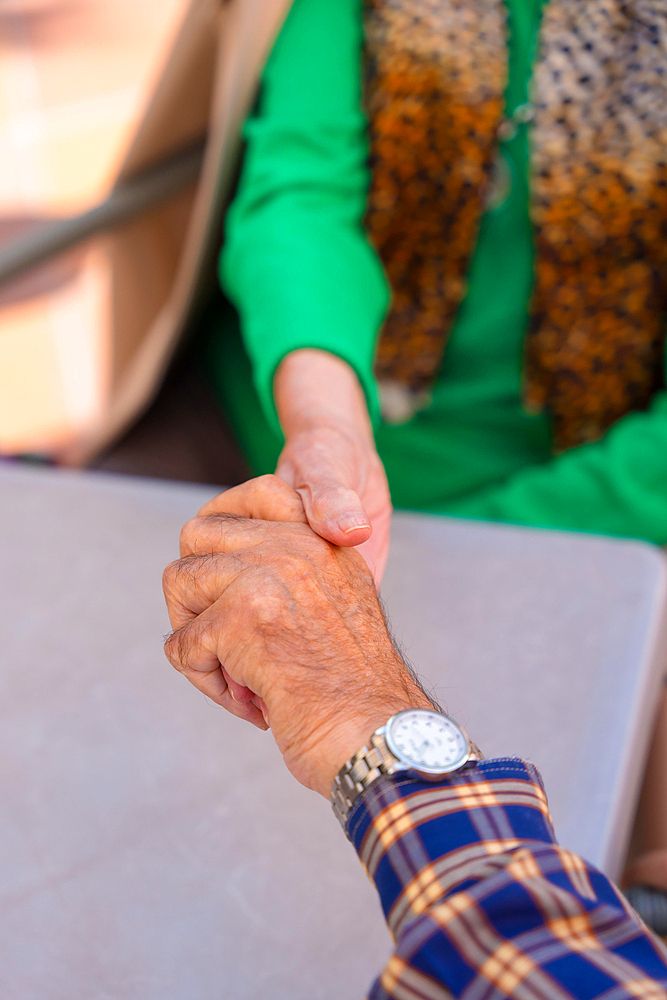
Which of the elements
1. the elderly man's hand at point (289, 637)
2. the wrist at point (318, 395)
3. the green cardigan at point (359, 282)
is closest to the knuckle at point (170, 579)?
the elderly man's hand at point (289, 637)

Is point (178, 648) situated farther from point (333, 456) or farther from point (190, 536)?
point (333, 456)

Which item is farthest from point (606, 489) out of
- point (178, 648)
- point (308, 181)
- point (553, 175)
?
point (178, 648)

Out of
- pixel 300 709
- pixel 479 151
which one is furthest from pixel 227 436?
pixel 300 709

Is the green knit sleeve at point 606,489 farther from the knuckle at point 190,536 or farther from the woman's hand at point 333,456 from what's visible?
the knuckle at point 190,536

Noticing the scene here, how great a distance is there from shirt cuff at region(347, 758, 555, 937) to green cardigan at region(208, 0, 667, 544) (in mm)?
475

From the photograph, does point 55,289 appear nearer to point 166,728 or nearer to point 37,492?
point 37,492

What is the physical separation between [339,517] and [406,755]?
0.17m

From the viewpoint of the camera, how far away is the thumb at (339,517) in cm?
49

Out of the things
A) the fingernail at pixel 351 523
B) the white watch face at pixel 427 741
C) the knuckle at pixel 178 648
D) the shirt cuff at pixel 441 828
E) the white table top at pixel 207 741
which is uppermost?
the fingernail at pixel 351 523

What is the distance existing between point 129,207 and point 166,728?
0.76 m

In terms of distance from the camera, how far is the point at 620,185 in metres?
0.84

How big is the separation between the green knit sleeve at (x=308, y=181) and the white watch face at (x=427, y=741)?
0.50 meters

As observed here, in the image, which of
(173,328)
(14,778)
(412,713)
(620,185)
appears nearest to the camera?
(412,713)

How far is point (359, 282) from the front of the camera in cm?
86
